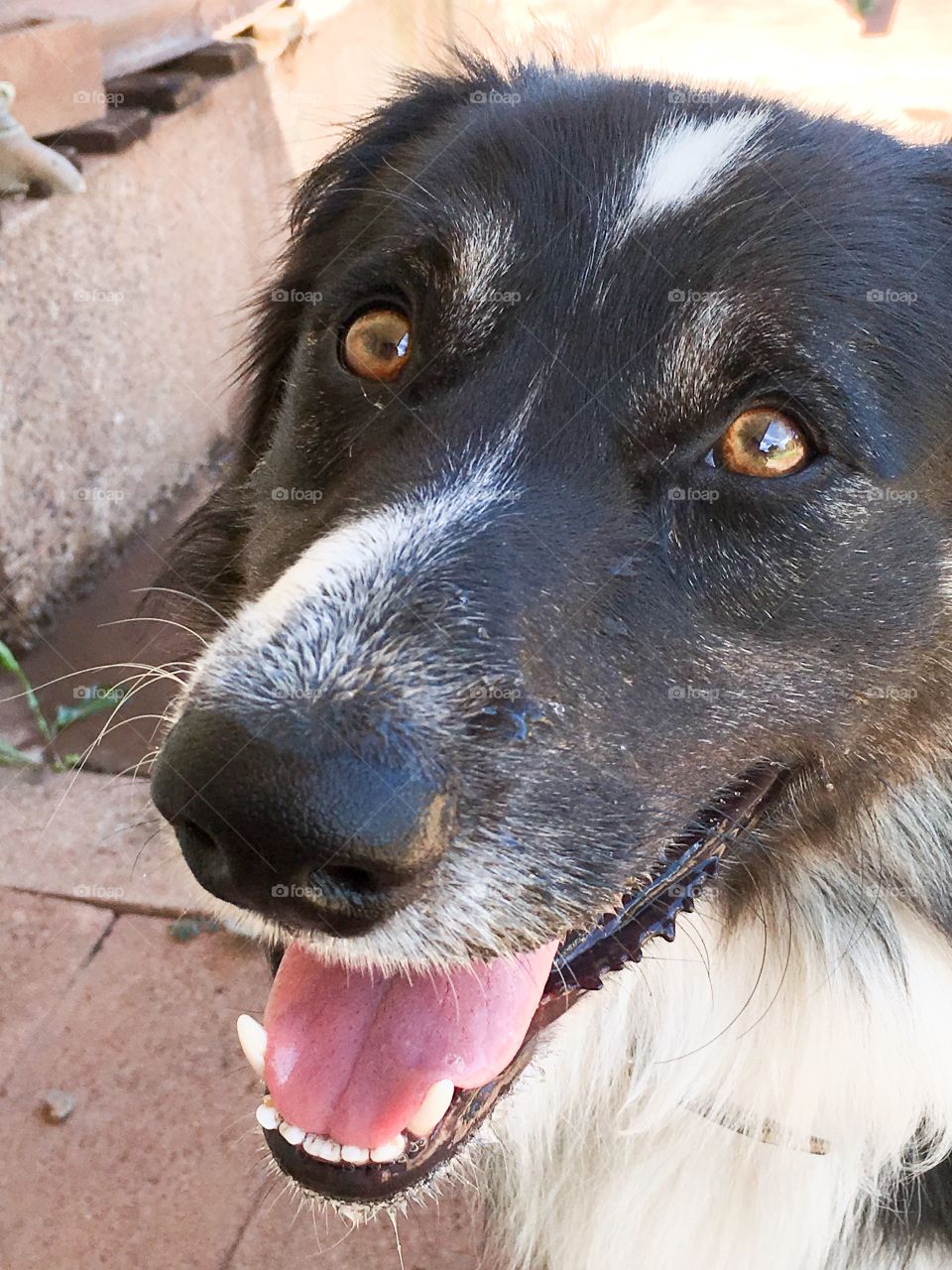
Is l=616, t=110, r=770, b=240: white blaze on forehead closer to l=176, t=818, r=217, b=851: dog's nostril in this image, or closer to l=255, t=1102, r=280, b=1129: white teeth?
l=176, t=818, r=217, b=851: dog's nostril

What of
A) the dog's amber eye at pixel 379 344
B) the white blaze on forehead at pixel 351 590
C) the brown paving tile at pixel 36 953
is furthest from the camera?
the brown paving tile at pixel 36 953

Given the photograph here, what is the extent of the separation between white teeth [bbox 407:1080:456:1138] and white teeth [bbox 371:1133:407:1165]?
2cm

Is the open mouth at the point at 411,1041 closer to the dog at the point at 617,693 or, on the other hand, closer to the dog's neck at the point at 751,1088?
the dog at the point at 617,693

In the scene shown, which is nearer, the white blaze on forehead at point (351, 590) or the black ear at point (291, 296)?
the white blaze on forehead at point (351, 590)

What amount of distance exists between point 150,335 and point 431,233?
9.78 feet

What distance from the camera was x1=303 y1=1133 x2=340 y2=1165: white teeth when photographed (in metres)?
1.74

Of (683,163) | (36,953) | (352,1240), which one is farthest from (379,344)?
(36,953)

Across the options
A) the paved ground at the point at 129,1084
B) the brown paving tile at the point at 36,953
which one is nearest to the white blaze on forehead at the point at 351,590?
the paved ground at the point at 129,1084

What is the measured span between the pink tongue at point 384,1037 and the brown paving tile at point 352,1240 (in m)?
1.06

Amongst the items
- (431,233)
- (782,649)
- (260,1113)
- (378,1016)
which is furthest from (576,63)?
(260,1113)

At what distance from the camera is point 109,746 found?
12.6ft

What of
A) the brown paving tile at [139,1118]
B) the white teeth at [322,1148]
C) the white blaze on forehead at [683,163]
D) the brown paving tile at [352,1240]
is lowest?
the brown paving tile at [352,1240]

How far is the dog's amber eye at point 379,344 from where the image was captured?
6.64 ft

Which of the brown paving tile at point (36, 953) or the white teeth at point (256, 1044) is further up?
the white teeth at point (256, 1044)
